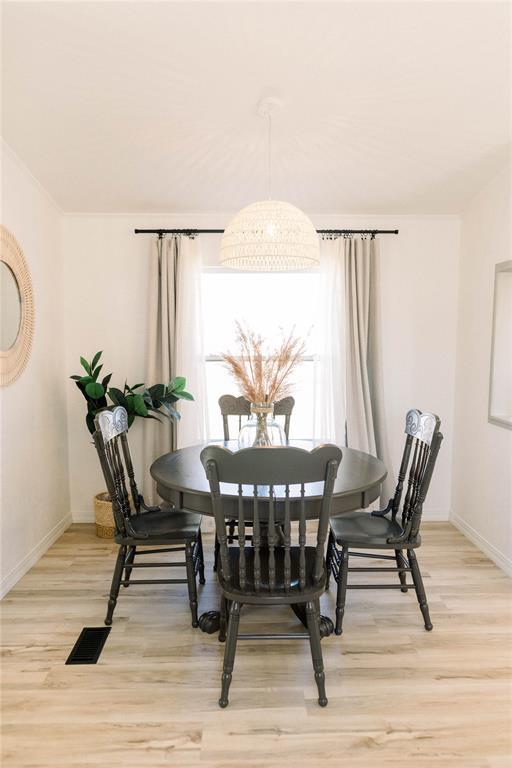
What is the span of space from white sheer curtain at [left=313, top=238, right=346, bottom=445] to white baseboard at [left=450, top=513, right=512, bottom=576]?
3.58ft

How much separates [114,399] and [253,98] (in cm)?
208

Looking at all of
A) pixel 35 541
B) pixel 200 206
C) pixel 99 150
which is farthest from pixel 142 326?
pixel 35 541

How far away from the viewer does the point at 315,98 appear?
2449 millimetres

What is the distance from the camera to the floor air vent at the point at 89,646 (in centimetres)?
225

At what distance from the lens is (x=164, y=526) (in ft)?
8.52

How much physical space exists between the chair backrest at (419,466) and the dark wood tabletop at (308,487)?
192 mm

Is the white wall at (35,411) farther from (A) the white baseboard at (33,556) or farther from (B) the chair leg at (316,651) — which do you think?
(B) the chair leg at (316,651)

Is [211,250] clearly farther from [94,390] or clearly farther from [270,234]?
[270,234]

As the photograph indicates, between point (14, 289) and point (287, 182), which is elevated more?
point (287, 182)

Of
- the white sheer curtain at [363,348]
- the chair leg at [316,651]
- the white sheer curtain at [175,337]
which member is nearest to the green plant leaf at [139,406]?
the white sheer curtain at [175,337]

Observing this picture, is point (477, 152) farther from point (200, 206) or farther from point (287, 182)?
point (200, 206)

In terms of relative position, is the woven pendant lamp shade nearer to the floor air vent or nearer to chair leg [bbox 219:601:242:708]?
chair leg [bbox 219:601:242:708]

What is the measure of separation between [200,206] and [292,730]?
130 inches

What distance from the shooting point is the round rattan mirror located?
2.81m
